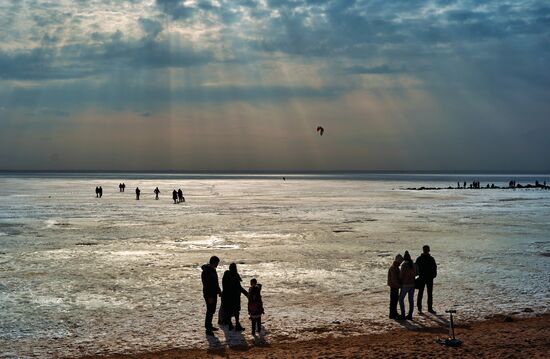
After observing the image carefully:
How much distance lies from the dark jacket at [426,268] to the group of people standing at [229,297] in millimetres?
4080

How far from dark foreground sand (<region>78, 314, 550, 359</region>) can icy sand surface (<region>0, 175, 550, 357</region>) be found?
1.65 ft

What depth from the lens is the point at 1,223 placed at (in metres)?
31.2

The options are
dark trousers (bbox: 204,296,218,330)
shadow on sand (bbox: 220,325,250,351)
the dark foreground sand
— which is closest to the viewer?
the dark foreground sand

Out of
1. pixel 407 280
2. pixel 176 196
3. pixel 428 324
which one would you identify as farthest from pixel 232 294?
pixel 176 196

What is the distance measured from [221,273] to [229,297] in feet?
18.5

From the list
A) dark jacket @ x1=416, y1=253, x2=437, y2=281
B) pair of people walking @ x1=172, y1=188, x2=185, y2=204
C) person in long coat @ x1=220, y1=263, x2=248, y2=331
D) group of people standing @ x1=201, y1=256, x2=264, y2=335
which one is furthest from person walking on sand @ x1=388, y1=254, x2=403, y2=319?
pair of people walking @ x1=172, y1=188, x2=185, y2=204

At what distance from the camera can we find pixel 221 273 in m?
16.8

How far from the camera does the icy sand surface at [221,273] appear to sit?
1117 centimetres

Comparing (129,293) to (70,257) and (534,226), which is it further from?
(534,226)

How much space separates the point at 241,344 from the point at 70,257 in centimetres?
1147

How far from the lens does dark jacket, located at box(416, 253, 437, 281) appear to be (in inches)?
500

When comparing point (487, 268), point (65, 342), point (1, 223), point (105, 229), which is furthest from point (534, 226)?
point (1, 223)

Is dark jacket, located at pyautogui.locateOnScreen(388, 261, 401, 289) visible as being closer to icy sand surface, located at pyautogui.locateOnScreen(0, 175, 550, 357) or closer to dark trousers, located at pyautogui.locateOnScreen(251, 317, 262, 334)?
icy sand surface, located at pyautogui.locateOnScreen(0, 175, 550, 357)

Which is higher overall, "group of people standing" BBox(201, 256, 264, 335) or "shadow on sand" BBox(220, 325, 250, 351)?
"group of people standing" BBox(201, 256, 264, 335)
